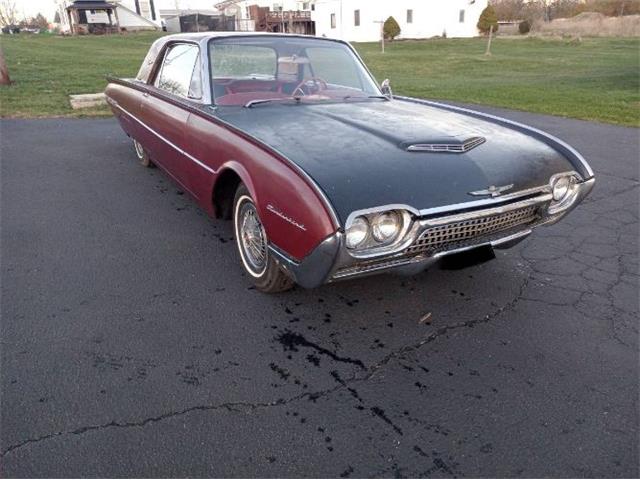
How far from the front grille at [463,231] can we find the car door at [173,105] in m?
1.95

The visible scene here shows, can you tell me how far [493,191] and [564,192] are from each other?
710 millimetres

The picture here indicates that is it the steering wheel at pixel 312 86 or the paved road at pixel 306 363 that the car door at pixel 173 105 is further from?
the steering wheel at pixel 312 86

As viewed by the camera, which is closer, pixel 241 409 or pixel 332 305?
pixel 241 409

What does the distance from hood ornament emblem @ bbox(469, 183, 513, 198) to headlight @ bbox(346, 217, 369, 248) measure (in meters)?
0.61

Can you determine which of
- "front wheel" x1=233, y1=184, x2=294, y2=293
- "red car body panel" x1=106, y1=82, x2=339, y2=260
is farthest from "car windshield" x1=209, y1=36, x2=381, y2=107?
"front wheel" x1=233, y1=184, x2=294, y2=293

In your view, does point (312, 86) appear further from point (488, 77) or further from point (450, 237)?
point (488, 77)

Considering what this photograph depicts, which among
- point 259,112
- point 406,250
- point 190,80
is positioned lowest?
point 406,250

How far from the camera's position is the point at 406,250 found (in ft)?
7.53

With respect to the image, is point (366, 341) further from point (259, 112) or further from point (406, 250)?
point (259, 112)

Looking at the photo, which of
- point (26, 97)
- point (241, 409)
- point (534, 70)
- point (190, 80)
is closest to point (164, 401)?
point (241, 409)

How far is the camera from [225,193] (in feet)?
10.5

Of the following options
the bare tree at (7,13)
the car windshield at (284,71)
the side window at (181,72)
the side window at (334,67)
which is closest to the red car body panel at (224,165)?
the side window at (181,72)

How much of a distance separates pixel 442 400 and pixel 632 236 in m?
2.80

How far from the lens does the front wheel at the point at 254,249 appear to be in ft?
9.26
